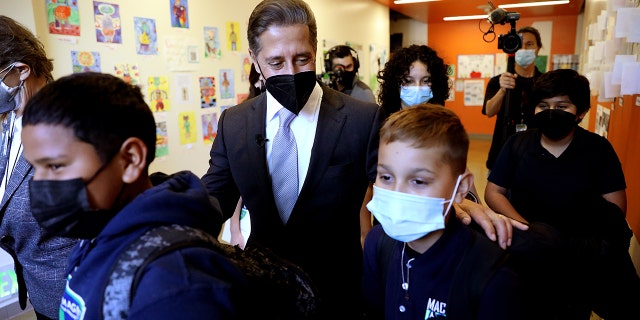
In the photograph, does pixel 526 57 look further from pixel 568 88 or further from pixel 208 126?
pixel 208 126

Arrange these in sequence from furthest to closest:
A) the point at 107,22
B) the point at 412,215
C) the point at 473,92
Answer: the point at 473,92, the point at 107,22, the point at 412,215

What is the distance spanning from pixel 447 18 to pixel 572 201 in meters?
9.11

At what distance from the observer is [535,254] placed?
1.08 metres

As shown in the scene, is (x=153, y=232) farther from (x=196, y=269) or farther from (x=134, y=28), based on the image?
(x=134, y=28)

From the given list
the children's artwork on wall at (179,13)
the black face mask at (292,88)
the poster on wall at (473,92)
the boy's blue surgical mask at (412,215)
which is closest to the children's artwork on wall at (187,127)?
the children's artwork on wall at (179,13)

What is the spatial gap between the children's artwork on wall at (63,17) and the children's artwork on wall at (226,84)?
1453mm

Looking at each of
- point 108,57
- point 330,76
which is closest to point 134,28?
point 108,57

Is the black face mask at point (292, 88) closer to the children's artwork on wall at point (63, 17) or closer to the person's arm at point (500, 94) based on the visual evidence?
the person's arm at point (500, 94)

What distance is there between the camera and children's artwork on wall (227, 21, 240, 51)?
425 cm

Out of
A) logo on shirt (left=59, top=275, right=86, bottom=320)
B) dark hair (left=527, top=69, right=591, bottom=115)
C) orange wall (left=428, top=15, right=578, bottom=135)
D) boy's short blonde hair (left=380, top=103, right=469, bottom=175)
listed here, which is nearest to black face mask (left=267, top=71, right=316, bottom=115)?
boy's short blonde hair (left=380, top=103, right=469, bottom=175)

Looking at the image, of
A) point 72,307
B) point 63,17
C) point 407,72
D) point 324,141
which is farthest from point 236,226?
point 63,17

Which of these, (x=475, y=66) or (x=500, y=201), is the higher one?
(x=475, y=66)

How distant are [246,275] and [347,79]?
9.84 ft

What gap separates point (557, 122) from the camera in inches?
76.2
